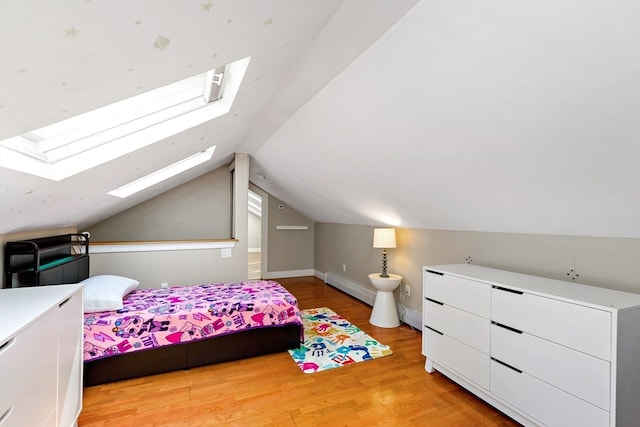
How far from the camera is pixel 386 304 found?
11.7ft

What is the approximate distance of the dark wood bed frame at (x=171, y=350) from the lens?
2.31 meters

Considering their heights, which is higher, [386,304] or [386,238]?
[386,238]

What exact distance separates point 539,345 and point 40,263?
Answer: 3.46m

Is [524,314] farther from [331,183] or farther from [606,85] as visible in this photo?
[331,183]

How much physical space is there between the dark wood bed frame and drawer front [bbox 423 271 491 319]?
52.0 inches

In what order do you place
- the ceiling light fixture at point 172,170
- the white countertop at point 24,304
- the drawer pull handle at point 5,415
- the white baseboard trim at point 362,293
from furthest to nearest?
the white baseboard trim at point 362,293, the ceiling light fixture at point 172,170, the white countertop at point 24,304, the drawer pull handle at point 5,415

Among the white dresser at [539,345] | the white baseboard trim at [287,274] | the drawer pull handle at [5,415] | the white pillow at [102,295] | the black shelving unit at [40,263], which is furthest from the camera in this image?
the white baseboard trim at [287,274]

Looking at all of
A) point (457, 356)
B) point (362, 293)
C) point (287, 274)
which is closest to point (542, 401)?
point (457, 356)

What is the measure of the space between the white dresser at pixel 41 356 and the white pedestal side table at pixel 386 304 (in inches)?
109

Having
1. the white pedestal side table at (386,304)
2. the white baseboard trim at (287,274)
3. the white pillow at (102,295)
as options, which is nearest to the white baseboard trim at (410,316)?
the white pedestal side table at (386,304)

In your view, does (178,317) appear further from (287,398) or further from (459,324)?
(459,324)

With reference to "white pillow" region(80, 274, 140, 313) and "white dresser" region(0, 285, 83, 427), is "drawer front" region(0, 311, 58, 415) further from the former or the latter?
"white pillow" region(80, 274, 140, 313)

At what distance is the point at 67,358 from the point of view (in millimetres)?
1611

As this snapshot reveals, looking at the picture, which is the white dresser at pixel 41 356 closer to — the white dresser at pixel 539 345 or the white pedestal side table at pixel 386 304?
the white dresser at pixel 539 345
